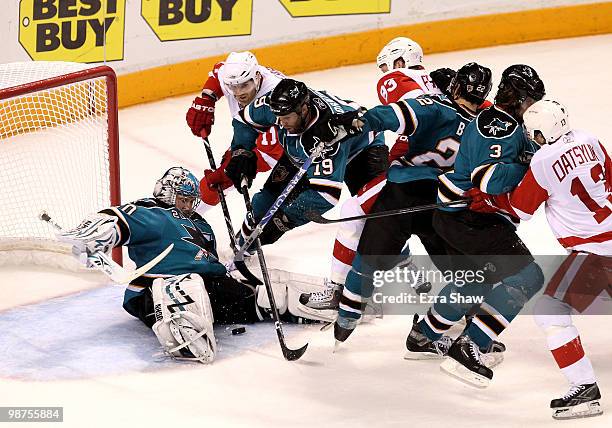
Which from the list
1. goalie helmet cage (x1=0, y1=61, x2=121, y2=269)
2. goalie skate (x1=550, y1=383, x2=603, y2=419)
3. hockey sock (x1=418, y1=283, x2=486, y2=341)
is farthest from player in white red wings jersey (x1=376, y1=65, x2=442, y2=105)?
goalie helmet cage (x1=0, y1=61, x2=121, y2=269)

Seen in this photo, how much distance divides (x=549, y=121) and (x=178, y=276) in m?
1.58

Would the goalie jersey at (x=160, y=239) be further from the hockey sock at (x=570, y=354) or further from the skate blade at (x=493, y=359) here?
→ the hockey sock at (x=570, y=354)

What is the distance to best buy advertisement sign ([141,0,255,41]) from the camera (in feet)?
24.7

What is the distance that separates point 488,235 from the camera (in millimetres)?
4129

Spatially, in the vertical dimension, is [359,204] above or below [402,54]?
below

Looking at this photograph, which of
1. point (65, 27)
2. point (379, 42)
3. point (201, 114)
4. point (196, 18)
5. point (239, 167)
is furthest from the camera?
point (379, 42)

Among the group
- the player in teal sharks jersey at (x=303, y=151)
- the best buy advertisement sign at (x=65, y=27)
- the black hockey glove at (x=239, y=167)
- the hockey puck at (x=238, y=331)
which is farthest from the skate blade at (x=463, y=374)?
the best buy advertisement sign at (x=65, y=27)

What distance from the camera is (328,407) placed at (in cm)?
408

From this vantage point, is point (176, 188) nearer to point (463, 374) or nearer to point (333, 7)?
point (463, 374)

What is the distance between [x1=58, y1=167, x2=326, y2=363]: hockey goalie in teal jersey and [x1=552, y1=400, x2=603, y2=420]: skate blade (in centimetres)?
124

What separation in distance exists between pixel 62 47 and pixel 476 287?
383cm

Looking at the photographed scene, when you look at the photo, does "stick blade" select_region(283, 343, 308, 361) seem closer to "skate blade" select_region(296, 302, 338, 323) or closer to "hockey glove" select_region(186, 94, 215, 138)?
"skate blade" select_region(296, 302, 338, 323)

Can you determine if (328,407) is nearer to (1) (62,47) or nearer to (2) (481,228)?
(2) (481,228)

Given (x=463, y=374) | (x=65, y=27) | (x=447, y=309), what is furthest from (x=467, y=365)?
(x=65, y=27)
